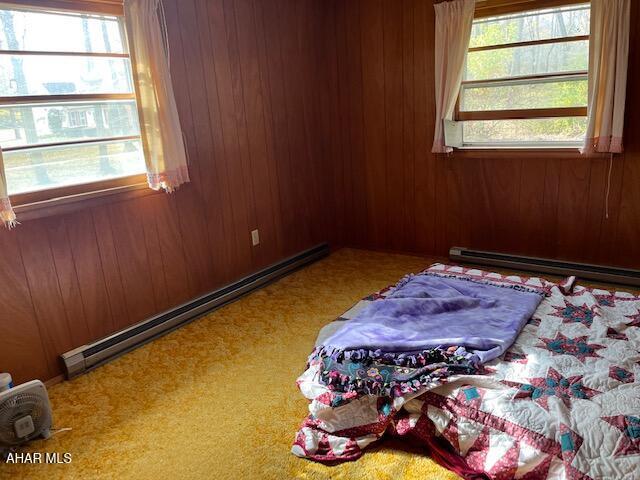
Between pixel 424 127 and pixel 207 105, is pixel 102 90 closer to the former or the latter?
pixel 207 105

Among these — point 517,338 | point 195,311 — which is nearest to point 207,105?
point 195,311

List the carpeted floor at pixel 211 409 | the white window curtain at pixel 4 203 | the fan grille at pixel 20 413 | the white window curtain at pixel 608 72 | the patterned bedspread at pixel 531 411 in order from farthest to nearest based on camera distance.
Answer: the white window curtain at pixel 608 72, the white window curtain at pixel 4 203, the fan grille at pixel 20 413, the carpeted floor at pixel 211 409, the patterned bedspread at pixel 531 411

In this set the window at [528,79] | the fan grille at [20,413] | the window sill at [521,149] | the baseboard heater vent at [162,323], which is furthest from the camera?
the window sill at [521,149]

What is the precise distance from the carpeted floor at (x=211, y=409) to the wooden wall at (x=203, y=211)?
0.95 feet

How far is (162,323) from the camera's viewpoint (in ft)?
9.78

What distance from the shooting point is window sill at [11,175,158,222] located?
7.88 ft

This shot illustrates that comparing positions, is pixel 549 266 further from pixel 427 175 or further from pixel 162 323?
pixel 162 323

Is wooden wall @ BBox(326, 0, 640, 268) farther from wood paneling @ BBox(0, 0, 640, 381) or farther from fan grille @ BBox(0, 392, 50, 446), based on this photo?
fan grille @ BBox(0, 392, 50, 446)

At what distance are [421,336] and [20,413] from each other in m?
1.66

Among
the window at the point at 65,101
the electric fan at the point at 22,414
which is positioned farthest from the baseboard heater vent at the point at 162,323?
the window at the point at 65,101

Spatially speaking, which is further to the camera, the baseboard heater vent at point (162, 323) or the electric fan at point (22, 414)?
the baseboard heater vent at point (162, 323)

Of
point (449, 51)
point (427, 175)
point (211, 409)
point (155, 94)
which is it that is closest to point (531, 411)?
point (211, 409)

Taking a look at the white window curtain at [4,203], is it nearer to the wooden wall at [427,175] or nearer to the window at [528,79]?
the wooden wall at [427,175]

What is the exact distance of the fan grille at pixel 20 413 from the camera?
6.53 feet
